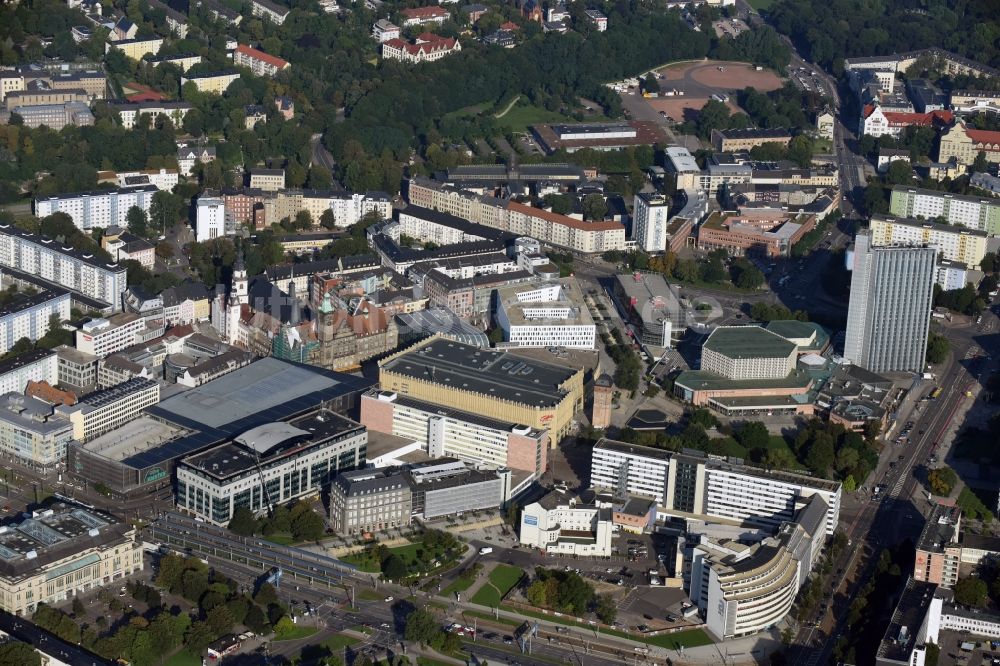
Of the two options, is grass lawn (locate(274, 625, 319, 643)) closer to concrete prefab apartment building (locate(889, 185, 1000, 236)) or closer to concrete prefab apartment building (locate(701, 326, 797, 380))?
concrete prefab apartment building (locate(701, 326, 797, 380))

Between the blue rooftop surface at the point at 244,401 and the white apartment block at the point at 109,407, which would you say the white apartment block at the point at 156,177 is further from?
the white apartment block at the point at 109,407

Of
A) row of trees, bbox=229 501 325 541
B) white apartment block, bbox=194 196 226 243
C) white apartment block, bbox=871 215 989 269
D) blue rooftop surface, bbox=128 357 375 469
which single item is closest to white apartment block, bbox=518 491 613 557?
row of trees, bbox=229 501 325 541

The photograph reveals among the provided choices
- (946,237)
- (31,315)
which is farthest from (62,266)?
(946,237)

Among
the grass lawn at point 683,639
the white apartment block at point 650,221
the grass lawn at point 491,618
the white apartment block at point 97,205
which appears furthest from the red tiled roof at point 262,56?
the grass lawn at point 683,639

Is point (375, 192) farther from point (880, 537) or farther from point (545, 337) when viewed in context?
point (880, 537)

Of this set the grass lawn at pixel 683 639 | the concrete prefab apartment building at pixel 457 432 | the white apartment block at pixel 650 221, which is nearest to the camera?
the grass lawn at pixel 683 639

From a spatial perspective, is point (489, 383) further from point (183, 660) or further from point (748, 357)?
point (183, 660)
